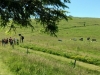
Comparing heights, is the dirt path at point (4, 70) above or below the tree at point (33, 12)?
below

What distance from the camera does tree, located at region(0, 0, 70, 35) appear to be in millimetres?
12029

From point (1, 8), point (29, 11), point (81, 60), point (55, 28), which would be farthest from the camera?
point (81, 60)

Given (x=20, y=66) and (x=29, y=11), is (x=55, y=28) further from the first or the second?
(x=20, y=66)

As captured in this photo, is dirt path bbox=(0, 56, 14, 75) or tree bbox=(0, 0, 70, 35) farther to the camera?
dirt path bbox=(0, 56, 14, 75)

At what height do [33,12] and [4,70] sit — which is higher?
[33,12]

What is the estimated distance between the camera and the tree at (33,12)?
12.0m

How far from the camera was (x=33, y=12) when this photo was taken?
42.8 feet

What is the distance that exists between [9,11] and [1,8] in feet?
1.42

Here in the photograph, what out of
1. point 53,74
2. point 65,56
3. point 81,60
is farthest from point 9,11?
point 65,56

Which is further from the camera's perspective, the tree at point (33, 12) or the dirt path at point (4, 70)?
the dirt path at point (4, 70)

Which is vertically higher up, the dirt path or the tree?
the tree

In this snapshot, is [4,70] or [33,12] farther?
[4,70]

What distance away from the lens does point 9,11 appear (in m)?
12.3

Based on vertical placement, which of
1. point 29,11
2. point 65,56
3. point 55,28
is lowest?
point 65,56
